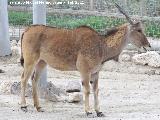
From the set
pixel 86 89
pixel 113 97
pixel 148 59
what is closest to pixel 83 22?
pixel 148 59

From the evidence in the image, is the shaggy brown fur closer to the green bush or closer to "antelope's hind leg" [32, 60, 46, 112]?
"antelope's hind leg" [32, 60, 46, 112]

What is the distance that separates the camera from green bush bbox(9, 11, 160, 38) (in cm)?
1484

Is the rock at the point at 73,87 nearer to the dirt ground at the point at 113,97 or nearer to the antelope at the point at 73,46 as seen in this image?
the dirt ground at the point at 113,97

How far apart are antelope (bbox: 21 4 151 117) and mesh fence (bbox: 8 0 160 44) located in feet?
17.7

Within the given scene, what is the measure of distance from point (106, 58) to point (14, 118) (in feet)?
5.83

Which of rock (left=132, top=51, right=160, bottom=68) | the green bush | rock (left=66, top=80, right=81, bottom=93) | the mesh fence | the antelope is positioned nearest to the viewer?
the antelope

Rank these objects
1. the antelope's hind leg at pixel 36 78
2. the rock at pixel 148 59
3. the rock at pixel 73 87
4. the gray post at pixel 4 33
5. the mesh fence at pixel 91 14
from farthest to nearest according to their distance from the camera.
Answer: the mesh fence at pixel 91 14, the gray post at pixel 4 33, the rock at pixel 148 59, the rock at pixel 73 87, the antelope's hind leg at pixel 36 78

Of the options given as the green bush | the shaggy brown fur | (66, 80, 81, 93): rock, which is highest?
the shaggy brown fur

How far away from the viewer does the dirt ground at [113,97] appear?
350 inches

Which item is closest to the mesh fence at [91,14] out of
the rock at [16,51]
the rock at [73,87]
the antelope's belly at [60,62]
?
the rock at [16,51]

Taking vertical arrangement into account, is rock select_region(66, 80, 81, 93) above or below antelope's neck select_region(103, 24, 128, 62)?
below

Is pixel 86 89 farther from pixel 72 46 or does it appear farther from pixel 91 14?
pixel 91 14

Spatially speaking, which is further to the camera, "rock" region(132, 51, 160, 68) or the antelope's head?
"rock" region(132, 51, 160, 68)

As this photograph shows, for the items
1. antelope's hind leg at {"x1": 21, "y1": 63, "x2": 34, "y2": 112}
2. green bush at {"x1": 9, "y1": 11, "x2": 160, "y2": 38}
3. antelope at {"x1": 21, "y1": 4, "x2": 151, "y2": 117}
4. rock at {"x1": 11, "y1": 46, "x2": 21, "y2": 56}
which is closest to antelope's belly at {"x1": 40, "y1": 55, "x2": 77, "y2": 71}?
antelope at {"x1": 21, "y1": 4, "x2": 151, "y2": 117}
